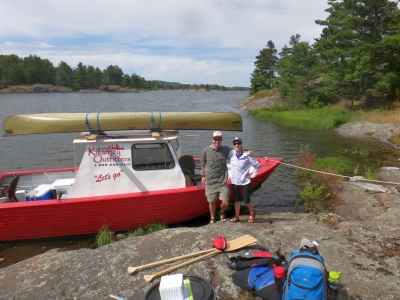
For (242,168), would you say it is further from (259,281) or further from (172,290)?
(172,290)

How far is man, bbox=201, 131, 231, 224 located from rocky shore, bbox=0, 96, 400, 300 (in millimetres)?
672

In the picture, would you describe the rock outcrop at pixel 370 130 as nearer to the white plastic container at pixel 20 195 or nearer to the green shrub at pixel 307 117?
the green shrub at pixel 307 117

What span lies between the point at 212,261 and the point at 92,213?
343cm

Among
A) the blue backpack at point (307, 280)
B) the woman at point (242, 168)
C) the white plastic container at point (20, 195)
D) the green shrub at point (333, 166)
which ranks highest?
the woman at point (242, 168)

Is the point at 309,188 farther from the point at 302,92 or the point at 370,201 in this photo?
the point at 302,92

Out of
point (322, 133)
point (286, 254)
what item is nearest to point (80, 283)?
point (286, 254)

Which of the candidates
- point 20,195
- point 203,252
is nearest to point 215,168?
point 203,252

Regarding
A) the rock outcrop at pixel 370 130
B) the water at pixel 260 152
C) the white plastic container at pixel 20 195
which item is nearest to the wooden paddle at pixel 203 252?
the water at pixel 260 152

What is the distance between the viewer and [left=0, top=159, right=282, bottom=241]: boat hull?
6859 millimetres

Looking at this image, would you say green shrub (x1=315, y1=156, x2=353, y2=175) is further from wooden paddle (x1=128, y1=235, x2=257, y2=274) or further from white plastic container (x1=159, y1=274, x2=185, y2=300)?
white plastic container (x1=159, y1=274, x2=185, y2=300)

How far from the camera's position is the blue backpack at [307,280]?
10.7ft

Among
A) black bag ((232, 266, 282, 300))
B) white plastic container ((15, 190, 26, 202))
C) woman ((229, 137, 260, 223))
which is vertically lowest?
white plastic container ((15, 190, 26, 202))

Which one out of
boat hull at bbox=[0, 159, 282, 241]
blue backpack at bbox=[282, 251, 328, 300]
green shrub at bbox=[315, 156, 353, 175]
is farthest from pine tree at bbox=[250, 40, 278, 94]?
blue backpack at bbox=[282, 251, 328, 300]

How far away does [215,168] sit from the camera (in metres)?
6.62
